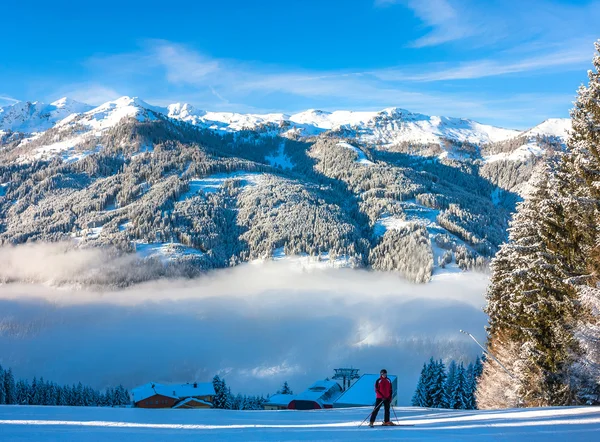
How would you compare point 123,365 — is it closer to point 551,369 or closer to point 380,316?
point 380,316

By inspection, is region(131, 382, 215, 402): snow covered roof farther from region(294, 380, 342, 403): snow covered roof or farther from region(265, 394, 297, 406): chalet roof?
region(294, 380, 342, 403): snow covered roof

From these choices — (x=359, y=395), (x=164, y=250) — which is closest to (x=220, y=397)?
(x=359, y=395)

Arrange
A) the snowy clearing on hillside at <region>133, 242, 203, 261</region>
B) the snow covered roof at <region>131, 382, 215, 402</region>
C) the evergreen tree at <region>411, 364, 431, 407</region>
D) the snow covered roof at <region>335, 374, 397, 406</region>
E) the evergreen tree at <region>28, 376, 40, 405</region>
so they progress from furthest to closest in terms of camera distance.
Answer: the snowy clearing on hillside at <region>133, 242, 203, 261</region>, the snow covered roof at <region>131, 382, 215, 402</region>, the evergreen tree at <region>28, 376, 40, 405</region>, the evergreen tree at <region>411, 364, 431, 407</region>, the snow covered roof at <region>335, 374, 397, 406</region>

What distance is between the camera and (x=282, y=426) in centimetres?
1502

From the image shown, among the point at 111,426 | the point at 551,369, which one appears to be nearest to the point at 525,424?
the point at 551,369

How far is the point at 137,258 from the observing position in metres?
191

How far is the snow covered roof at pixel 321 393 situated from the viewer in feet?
198

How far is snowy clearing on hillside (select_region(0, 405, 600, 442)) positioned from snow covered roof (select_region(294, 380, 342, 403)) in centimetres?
4387

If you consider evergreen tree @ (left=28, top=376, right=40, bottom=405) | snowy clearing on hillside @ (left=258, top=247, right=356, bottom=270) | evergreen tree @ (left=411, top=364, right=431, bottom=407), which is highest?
snowy clearing on hillside @ (left=258, top=247, right=356, bottom=270)

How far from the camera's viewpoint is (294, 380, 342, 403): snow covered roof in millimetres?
60359

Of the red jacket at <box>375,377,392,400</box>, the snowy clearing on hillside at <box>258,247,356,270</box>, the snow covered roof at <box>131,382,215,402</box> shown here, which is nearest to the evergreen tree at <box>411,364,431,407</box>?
the snow covered roof at <box>131,382,215,402</box>

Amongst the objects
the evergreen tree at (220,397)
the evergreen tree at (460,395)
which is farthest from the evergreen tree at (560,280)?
the evergreen tree at (220,397)

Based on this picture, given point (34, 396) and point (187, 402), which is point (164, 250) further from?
point (187, 402)

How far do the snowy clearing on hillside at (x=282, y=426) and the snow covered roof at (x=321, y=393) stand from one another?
43.9 metres
